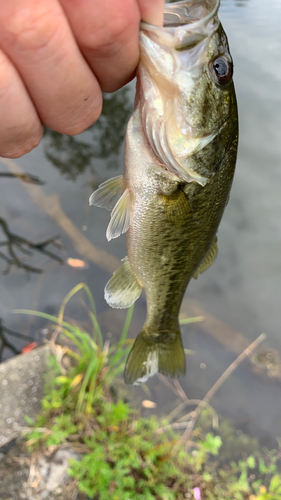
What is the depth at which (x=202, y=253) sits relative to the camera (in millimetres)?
1548

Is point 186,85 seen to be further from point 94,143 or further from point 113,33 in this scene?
point 94,143

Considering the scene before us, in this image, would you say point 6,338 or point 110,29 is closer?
point 110,29

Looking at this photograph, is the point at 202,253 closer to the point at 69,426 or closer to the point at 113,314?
the point at 69,426

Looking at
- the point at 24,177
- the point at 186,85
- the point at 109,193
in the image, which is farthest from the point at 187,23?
the point at 24,177

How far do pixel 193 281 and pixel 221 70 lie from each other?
3.19 metres

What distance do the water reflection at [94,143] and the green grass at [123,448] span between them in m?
3.01

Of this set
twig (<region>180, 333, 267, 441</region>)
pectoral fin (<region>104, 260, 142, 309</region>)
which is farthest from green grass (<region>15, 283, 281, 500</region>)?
pectoral fin (<region>104, 260, 142, 309</region>)

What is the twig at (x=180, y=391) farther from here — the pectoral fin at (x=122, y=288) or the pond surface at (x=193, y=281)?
the pectoral fin at (x=122, y=288)

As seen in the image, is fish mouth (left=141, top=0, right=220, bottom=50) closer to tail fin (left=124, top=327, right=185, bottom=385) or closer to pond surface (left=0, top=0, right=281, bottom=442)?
tail fin (left=124, top=327, right=185, bottom=385)

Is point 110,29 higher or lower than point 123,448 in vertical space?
higher

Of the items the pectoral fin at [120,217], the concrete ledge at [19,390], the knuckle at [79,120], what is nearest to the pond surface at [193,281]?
the concrete ledge at [19,390]

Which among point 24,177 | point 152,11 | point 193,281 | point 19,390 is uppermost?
point 152,11

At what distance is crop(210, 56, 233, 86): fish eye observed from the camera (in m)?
1.09

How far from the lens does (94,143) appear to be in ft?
17.3
